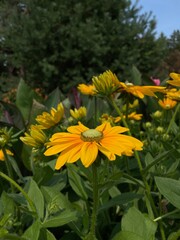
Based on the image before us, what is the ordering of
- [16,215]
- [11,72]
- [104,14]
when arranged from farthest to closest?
1. [11,72]
2. [104,14]
3. [16,215]

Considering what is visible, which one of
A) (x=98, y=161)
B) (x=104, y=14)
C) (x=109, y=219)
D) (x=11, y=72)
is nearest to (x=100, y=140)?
(x=98, y=161)

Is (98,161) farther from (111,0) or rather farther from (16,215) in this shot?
(111,0)

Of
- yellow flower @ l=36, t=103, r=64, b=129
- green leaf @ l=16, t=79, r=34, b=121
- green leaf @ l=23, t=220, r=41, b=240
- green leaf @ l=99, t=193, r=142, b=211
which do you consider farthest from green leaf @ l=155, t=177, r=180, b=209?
green leaf @ l=16, t=79, r=34, b=121

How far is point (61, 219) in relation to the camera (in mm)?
831

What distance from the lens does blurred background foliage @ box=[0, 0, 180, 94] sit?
10.1 metres

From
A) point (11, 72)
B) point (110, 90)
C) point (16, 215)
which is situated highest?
point (110, 90)

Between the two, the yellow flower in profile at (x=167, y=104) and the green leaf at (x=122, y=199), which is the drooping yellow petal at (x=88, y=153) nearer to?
the green leaf at (x=122, y=199)

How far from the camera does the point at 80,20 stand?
1027cm

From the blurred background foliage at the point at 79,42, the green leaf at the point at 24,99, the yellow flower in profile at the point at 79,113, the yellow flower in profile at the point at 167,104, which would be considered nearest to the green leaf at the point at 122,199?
the yellow flower in profile at the point at 79,113

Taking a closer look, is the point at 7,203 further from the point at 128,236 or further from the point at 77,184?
the point at 128,236

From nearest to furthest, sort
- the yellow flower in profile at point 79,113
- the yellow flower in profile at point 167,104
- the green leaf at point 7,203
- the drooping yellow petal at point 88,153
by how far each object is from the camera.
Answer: the drooping yellow petal at point 88,153
the green leaf at point 7,203
the yellow flower in profile at point 79,113
the yellow flower in profile at point 167,104

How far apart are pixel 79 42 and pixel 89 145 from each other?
9481 mm

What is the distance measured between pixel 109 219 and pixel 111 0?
384 inches

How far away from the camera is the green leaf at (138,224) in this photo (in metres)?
0.82
